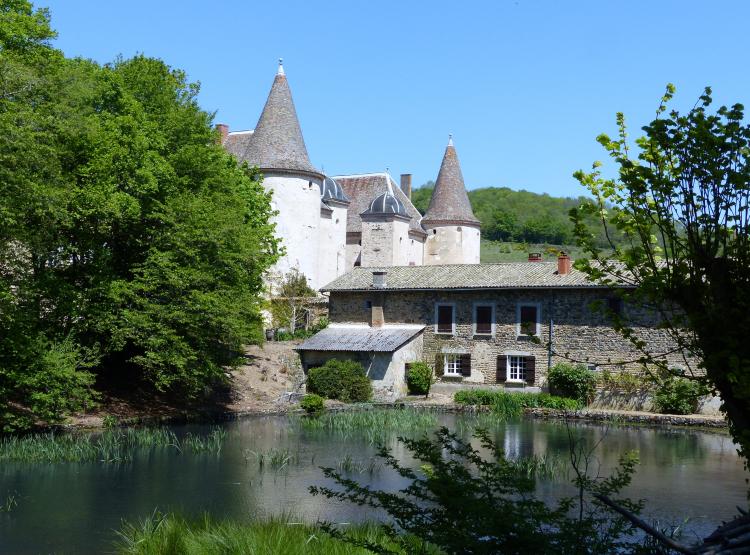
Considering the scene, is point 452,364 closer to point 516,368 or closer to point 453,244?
point 516,368

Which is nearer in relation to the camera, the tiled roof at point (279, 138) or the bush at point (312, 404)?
the bush at point (312, 404)

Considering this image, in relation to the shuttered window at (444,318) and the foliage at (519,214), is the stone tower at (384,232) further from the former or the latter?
the foliage at (519,214)

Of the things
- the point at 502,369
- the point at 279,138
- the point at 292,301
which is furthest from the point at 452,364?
the point at 279,138

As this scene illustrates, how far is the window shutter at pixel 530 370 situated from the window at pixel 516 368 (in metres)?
0.16

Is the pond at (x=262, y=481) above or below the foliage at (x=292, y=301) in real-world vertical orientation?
below

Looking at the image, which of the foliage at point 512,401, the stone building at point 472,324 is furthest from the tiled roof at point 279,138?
the foliage at point 512,401

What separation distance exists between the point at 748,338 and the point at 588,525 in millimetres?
1802

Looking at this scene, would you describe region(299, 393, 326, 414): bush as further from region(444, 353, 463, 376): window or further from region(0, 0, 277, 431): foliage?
region(444, 353, 463, 376): window

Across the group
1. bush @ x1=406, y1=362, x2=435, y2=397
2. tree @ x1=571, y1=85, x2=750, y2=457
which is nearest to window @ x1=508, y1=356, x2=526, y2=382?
bush @ x1=406, y1=362, x2=435, y2=397

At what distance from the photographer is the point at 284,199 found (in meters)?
37.4

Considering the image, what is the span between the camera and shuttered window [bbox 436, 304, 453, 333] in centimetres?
3111

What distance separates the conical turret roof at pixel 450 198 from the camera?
4694 centimetres

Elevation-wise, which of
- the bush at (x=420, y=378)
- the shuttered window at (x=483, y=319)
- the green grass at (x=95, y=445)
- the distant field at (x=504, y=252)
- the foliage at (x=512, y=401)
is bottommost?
the green grass at (x=95, y=445)

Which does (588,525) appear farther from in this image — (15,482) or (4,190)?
(4,190)
